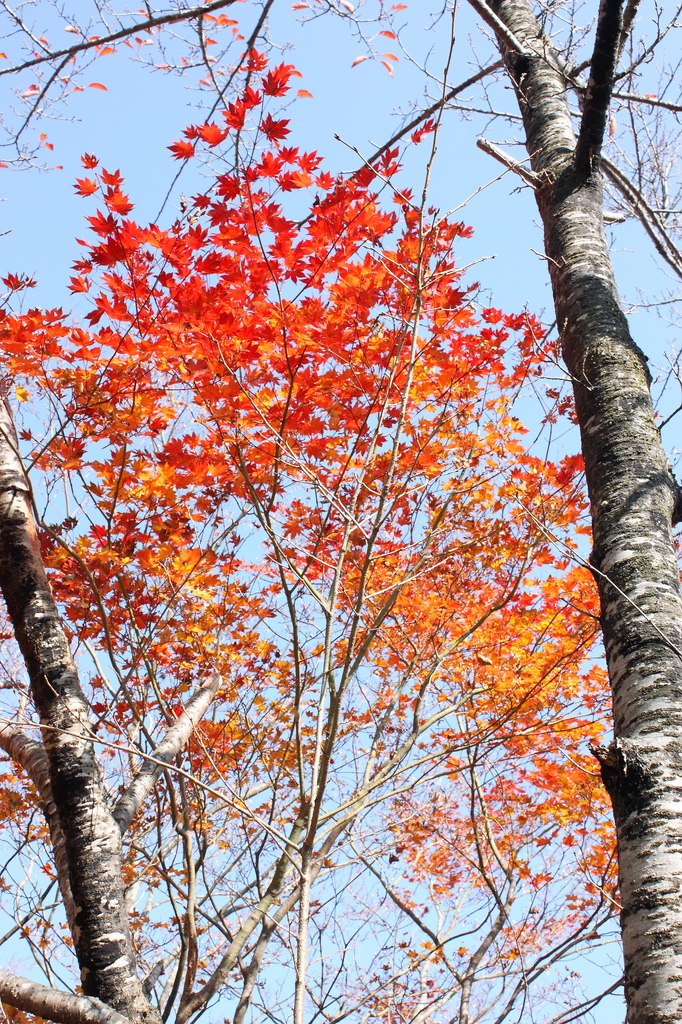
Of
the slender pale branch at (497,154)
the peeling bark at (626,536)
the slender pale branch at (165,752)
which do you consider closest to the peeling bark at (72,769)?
the slender pale branch at (165,752)

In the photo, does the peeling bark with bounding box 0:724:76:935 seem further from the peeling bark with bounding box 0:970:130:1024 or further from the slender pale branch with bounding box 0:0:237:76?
the slender pale branch with bounding box 0:0:237:76

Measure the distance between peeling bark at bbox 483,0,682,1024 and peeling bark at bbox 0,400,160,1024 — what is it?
1694mm

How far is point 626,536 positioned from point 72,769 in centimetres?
222

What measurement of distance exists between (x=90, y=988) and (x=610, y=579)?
7.42 ft

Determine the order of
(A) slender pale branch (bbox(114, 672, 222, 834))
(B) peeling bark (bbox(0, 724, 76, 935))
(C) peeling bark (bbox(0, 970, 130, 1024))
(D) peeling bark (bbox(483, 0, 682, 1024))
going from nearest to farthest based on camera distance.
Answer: (D) peeling bark (bbox(483, 0, 682, 1024)) < (C) peeling bark (bbox(0, 970, 130, 1024)) < (B) peeling bark (bbox(0, 724, 76, 935)) < (A) slender pale branch (bbox(114, 672, 222, 834))

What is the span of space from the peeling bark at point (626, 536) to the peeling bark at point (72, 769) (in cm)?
169

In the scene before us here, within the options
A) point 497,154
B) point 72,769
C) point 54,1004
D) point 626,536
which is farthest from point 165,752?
point 497,154

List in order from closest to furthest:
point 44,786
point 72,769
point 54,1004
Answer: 1. point 54,1004
2. point 72,769
3. point 44,786

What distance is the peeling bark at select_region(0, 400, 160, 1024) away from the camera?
2383mm

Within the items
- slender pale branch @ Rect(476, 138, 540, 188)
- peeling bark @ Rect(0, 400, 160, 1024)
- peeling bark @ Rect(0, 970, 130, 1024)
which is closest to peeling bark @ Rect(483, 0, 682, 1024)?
slender pale branch @ Rect(476, 138, 540, 188)

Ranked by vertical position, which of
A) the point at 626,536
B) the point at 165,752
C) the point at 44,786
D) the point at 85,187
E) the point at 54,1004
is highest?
the point at 85,187

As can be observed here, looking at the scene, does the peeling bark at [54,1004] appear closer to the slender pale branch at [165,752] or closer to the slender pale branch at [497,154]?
the slender pale branch at [165,752]

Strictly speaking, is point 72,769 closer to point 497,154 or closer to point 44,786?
point 44,786

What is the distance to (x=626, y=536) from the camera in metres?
2.40
